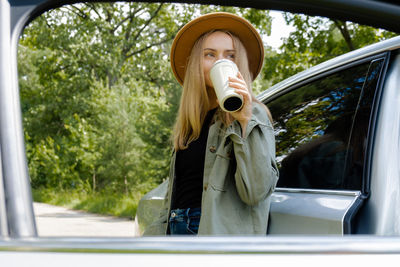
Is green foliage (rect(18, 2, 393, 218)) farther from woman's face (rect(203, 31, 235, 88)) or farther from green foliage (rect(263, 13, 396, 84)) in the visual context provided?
woman's face (rect(203, 31, 235, 88))

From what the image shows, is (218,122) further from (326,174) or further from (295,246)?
(295,246)

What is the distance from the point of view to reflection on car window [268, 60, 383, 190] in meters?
1.70

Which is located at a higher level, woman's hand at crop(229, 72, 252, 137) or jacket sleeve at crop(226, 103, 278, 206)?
woman's hand at crop(229, 72, 252, 137)

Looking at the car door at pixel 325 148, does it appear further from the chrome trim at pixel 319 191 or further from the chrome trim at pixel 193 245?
the chrome trim at pixel 193 245

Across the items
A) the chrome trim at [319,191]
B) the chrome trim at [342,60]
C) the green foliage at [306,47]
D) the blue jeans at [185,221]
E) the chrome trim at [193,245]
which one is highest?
the green foliage at [306,47]

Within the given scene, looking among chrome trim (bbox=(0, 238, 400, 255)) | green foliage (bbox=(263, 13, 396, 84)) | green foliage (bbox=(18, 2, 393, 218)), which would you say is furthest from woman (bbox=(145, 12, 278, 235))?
green foliage (bbox=(263, 13, 396, 84))

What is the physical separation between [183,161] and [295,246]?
1109mm

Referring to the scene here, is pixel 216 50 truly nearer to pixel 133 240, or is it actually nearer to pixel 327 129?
pixel 327 129

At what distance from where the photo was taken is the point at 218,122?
176 cm

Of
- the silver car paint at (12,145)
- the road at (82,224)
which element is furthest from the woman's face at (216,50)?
the road at (82,224)

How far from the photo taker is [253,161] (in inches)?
59.0

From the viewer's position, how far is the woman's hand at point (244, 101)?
137 centimetres

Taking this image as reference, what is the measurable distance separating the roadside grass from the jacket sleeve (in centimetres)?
972

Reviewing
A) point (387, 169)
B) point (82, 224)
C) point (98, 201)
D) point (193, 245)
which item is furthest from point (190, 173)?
point (98, 201)
